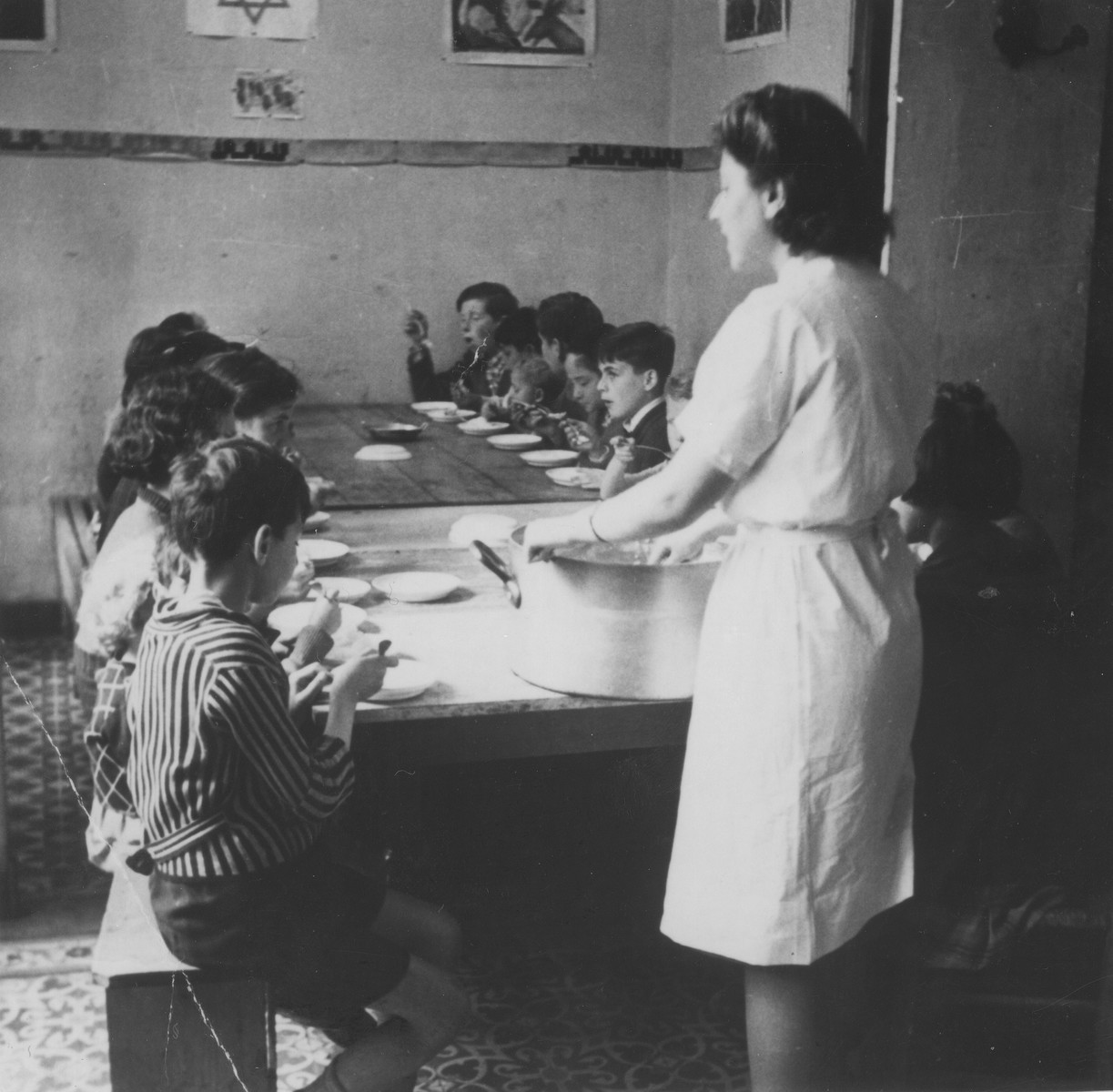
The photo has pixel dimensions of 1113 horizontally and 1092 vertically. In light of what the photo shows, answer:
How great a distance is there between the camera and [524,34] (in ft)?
19.0

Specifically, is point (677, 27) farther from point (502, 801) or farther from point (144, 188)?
point (502, 801)

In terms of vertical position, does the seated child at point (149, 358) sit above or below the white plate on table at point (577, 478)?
above

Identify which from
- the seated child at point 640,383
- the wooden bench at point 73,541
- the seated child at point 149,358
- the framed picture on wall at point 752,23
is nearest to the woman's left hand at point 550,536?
the seated child at point 149,358

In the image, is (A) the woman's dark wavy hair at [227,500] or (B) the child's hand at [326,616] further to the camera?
(B) the child's hand at [326,616]

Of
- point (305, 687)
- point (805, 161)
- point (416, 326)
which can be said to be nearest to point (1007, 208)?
point (805, 161)

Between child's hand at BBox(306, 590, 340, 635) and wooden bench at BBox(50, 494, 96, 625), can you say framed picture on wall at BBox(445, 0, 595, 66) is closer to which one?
wooden bench at BBox(50, 494, 96, 625)

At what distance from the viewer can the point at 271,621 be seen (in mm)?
2305

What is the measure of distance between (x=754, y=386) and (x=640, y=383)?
2071mm

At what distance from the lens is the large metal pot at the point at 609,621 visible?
1874 mm

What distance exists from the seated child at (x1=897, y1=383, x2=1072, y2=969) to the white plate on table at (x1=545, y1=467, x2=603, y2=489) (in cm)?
180

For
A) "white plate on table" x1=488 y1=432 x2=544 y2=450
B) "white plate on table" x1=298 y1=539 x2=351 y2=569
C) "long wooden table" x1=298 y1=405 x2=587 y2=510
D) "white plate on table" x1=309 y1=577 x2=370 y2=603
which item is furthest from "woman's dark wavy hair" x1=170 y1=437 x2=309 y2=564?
"white plate on table" x1=488 y1=432 x2=544 y2=450

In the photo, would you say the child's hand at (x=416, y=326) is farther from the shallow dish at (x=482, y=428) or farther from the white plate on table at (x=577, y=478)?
the white plate on table at (x=577, y=478)

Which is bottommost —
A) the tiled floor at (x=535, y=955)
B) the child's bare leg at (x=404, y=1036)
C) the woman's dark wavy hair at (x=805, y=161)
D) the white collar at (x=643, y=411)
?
the tiled floor at (x=535, y=955)

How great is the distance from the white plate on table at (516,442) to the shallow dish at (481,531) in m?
1.55
